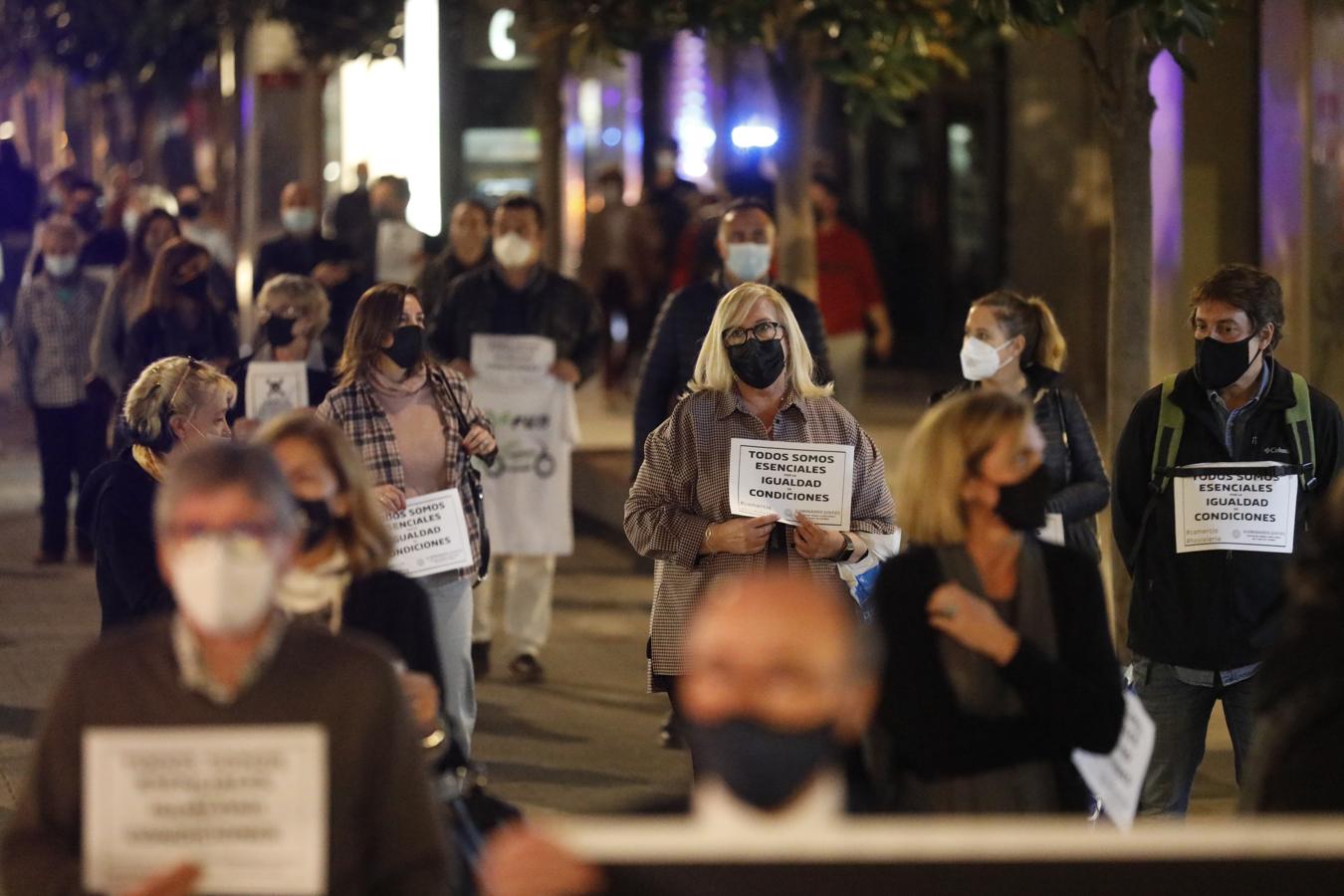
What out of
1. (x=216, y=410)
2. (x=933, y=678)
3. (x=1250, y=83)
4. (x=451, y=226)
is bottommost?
(x=933, y=678)

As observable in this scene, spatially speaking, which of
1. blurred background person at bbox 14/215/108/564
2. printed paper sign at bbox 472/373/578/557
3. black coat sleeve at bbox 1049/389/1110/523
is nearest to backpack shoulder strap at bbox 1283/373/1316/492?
black coat sleeve at bbox 1049/389/1110/523

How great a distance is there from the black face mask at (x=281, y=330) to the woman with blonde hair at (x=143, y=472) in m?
3.19

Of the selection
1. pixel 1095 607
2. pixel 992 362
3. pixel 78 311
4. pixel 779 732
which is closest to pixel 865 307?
pixel 78 311

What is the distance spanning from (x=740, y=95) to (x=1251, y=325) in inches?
820

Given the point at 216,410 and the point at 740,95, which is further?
the point at 740,95

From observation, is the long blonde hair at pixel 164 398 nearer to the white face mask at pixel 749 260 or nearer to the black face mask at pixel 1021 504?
the black face mask at pixel 1021 504

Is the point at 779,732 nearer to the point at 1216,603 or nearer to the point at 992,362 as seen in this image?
the point at 1216,603

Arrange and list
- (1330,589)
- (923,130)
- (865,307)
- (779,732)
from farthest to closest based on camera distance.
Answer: (923,130), (865,307), (1330,589), (779,732)

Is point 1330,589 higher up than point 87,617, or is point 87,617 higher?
point 1330,589

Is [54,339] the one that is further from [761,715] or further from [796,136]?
[761,715]

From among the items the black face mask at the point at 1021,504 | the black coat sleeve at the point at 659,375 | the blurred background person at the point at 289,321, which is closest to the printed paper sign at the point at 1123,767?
the black face mask at the point at 1021,504

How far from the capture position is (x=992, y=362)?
722cm

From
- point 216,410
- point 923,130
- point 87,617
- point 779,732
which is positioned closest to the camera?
point 779,732

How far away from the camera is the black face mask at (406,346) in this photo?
25.6ft
